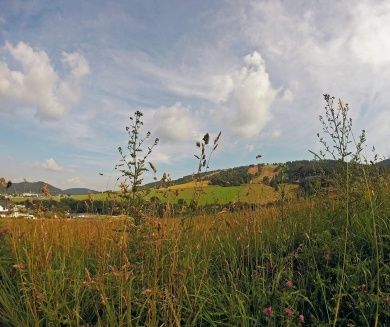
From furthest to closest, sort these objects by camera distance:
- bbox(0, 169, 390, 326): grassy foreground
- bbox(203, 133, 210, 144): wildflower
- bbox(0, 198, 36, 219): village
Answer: bbox(0, 198, 36, 219): village
bbox(203, 133, 210, 144): wildflower
bbox(0, 169, 390, 326): grassy foreground

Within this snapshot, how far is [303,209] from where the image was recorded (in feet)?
18.3

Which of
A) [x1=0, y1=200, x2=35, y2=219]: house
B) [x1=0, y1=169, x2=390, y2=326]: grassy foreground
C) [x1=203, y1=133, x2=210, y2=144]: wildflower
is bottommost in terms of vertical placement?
[x1=0, y1=169, x2=390, y2=326]: grassy foreground

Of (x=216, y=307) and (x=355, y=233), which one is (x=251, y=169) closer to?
(x=355, y=233)

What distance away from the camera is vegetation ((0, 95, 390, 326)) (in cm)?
306

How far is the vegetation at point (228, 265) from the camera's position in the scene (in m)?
3.06

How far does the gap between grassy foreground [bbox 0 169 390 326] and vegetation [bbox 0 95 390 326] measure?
0.02 meters

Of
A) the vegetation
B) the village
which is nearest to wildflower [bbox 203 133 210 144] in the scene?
the vegetation

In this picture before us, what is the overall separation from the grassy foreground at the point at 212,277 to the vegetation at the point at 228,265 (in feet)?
0.05

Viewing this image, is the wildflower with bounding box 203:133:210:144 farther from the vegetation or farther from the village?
the village

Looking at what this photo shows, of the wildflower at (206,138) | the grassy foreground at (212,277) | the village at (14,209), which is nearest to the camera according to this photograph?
the grassy foreground at (212,277)

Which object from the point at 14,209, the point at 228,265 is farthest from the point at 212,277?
the point at 14,209

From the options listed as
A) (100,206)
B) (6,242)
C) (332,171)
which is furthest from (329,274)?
(6,242)

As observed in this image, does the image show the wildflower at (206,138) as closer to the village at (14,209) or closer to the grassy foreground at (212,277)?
the grassy foreground at (212,277)

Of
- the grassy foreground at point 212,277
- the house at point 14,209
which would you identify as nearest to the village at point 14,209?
the house at point 14,209
